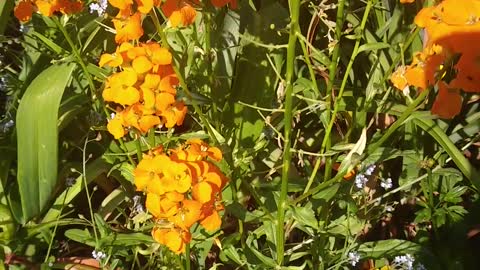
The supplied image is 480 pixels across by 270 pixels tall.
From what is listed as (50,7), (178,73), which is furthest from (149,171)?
(50,7)

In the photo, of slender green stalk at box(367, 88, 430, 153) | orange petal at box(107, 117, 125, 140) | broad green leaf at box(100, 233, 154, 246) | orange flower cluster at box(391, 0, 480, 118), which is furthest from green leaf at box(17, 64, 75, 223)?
orange flower cluster at box(391, 0, 480, 118)

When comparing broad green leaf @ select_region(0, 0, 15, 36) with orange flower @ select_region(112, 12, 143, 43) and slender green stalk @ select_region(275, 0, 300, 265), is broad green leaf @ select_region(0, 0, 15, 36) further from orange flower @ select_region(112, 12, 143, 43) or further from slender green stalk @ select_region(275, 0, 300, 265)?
slender green stalk @ select_region(275, 0, 300, 265)

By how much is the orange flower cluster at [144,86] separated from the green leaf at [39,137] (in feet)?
1.60

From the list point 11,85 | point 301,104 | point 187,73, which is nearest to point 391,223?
point 301,104

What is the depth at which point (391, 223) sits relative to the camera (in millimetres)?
1973

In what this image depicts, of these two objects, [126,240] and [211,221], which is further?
[126,240]

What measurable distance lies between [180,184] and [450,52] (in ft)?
1.47

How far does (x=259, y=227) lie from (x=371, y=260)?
0.29m

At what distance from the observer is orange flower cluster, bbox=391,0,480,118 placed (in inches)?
44.6

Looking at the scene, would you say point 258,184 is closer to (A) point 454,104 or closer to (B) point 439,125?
(B) point 439,125

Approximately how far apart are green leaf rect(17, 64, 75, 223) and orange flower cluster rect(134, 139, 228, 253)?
52cm

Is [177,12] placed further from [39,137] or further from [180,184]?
[39,137]

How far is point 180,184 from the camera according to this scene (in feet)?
3.97

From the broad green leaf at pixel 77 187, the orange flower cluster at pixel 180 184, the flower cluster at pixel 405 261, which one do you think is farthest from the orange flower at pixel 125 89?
the flower cluster at pixel 405 261
